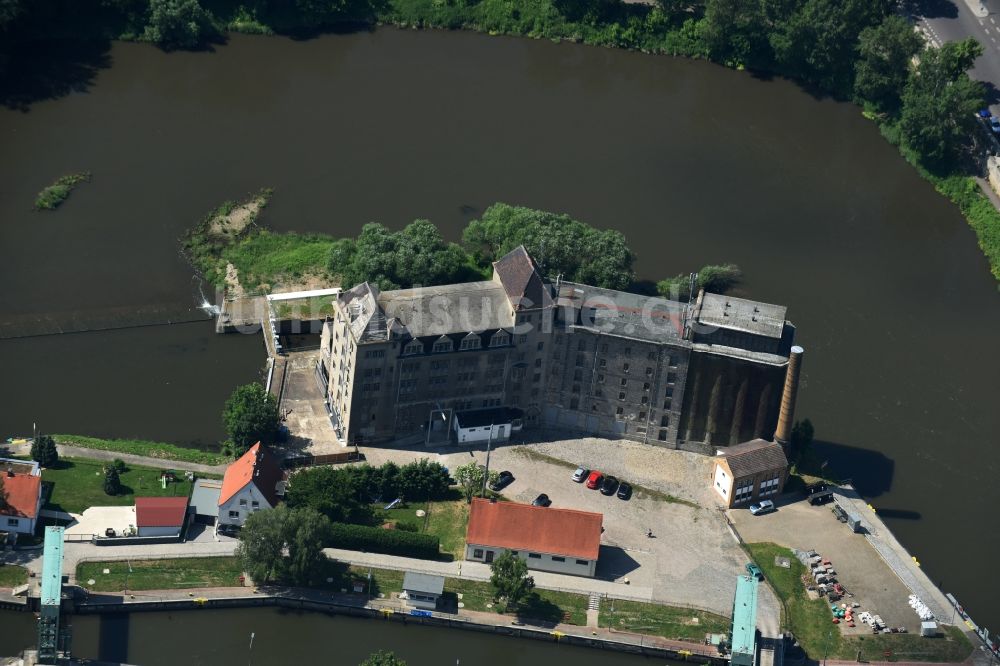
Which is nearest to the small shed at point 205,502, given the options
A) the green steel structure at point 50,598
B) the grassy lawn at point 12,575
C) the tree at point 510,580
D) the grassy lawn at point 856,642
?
the green steel structure at point 50,598

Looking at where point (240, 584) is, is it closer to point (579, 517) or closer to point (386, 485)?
point (386, 485)

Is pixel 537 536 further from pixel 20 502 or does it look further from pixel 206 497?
pixel 20 502

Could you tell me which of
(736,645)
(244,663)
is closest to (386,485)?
(244,663)

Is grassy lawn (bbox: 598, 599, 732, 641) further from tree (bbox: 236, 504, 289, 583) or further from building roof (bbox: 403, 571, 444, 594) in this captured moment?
tree (bbox: 236, 504, 289, 583)

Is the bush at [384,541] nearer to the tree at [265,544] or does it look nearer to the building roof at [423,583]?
the building roof at [423,583]

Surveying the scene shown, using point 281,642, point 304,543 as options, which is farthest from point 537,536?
point 281,642
